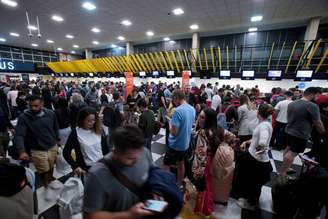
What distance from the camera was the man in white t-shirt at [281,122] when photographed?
3584 mm

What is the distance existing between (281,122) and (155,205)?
4058 mm

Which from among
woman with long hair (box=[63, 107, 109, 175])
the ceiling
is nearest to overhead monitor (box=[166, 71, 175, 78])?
the ceiling

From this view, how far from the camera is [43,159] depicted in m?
2.07

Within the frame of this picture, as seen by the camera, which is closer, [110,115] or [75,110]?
[110,115]

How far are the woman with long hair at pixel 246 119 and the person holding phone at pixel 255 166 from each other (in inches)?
31.6

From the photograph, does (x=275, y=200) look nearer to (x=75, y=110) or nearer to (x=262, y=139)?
(x=262, y=139)

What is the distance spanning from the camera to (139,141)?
0.81 meters

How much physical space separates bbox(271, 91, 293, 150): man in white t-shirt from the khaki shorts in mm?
4465

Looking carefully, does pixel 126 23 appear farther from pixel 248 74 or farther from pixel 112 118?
pixel 112 118

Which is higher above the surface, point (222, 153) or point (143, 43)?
point (143, 43)

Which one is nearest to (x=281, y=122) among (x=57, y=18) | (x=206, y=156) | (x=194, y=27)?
(x=206, y=156)

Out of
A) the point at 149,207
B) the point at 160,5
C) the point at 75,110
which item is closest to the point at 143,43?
the point at 160,5

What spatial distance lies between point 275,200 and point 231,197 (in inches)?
21.3

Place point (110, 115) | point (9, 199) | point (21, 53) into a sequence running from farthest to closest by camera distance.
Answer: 1. point (21, 53)
2. point (110, 115)
3. point (9, 199)
